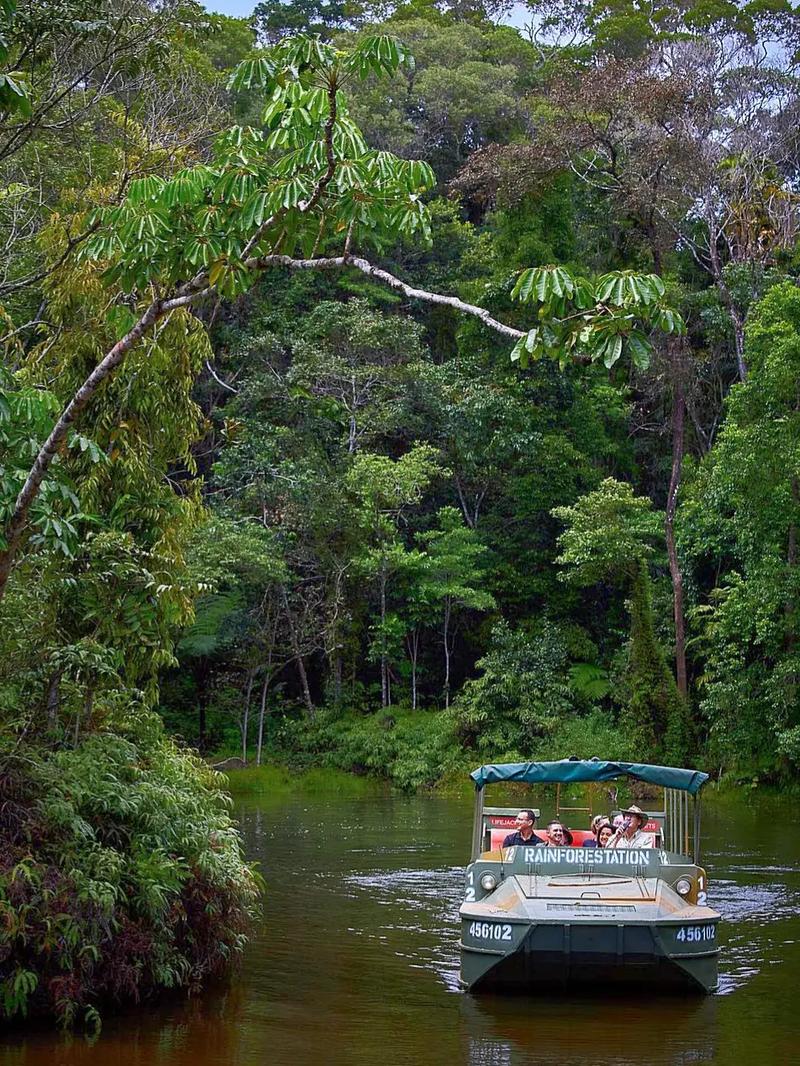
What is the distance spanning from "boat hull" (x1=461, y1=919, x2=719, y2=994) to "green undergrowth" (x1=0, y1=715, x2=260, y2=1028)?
2.13 meters

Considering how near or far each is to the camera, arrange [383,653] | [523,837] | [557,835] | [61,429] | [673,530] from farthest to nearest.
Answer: [383,653], [673,530], [557,835], [523,837], [61,429]

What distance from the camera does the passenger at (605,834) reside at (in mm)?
13203

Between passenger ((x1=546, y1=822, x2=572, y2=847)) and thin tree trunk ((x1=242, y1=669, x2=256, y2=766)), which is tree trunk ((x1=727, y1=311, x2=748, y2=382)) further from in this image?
passenger ((x1=546, y1=822, x2=572, y2=847))

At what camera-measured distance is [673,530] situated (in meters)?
34.1

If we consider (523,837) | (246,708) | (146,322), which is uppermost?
(146,322)

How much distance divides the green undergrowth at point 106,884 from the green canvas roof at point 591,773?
9.39 feet

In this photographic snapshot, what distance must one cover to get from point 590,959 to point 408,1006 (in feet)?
5.09

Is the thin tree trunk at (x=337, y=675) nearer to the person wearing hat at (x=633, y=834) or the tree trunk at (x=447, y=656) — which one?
the tree trunk at (x=447, y=656)

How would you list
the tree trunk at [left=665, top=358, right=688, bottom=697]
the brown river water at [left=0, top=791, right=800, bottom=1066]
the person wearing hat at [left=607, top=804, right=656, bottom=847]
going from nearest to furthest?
1. the brown river water at [left=0, top=791, right=800, bottom=1066]
2. the person wearing hat at [left=607, top=804, right=656, bottom=847]
3. the tree trunk at [left=665, top=358, right=688, bottom=697]

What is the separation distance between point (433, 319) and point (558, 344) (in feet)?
115

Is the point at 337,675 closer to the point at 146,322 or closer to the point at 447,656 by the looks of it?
the point at 447,656

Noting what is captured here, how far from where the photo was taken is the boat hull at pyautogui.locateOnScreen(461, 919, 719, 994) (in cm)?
1082

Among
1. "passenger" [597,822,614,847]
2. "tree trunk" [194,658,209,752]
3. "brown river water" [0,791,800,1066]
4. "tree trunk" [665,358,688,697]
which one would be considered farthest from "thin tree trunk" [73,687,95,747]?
"tree trunk" [194,658,209,752]

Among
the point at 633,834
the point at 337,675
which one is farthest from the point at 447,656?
the point at 633,834
